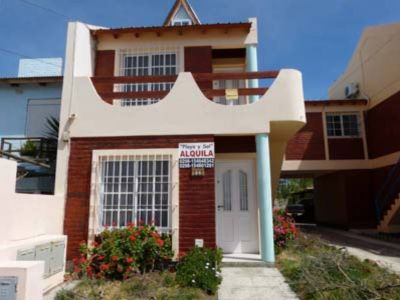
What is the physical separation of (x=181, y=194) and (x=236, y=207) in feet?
6.80

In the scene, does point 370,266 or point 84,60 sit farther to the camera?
point 84,60

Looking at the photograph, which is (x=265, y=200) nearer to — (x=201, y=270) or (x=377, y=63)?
(x=201, y=270)

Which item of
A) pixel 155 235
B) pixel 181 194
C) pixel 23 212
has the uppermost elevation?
pixel 181 194

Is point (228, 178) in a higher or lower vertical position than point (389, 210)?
higher

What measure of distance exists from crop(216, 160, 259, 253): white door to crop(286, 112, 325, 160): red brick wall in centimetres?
898

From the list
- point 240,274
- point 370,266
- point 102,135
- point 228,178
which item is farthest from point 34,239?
point 370,266

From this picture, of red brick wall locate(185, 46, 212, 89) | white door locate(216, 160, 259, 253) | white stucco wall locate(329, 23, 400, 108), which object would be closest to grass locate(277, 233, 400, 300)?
white door locate(216, 160, 259, 253)

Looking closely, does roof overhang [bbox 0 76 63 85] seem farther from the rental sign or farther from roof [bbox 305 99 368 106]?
roof [bbox 305 99 368 106]

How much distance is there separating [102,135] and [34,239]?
3.00 m

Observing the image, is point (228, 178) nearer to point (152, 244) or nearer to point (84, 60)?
point (152, 244)

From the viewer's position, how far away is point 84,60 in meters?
9.70

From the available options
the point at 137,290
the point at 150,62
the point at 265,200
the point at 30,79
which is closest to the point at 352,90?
the point at 150,62

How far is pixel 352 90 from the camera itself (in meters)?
19.0

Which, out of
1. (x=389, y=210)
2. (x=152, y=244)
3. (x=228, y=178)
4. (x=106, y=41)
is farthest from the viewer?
(x=389, y=210)
